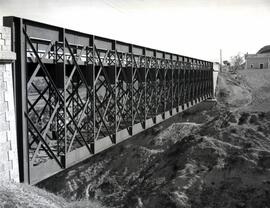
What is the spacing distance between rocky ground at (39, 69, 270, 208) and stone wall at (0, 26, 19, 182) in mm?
15729

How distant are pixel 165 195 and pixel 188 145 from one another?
7.49m

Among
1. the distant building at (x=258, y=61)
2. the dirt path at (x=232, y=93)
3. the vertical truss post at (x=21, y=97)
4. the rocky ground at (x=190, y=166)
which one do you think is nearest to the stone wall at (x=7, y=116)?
the vertical truss post at (x=21, y=97)

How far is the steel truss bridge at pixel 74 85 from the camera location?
855cm

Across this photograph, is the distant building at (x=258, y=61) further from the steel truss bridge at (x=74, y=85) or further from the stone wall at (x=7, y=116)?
the stone wall at (x=7, y=116)

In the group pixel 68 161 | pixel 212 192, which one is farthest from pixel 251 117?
pixel 68 161

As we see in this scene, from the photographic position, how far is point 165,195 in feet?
76.4

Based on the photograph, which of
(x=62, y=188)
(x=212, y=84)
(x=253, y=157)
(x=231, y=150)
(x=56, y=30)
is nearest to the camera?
(x=56, y=30)

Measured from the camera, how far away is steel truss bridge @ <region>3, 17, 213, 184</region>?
8.55 meters

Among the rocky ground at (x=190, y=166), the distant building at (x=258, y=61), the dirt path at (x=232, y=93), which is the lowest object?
the rocky ground at (x=190, y=166)

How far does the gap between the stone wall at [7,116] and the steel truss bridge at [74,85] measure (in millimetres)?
257

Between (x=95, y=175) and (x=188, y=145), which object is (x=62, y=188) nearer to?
(x=95, y=175)

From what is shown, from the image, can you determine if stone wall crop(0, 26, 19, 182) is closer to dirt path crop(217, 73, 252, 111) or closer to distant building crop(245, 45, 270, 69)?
dirt path crop(217, 73, 252, 111)

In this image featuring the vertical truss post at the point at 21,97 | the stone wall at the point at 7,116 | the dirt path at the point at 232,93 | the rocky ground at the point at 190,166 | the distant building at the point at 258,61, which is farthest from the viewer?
the distant building at the point at 258,61

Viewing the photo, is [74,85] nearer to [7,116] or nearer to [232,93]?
[7,116]
